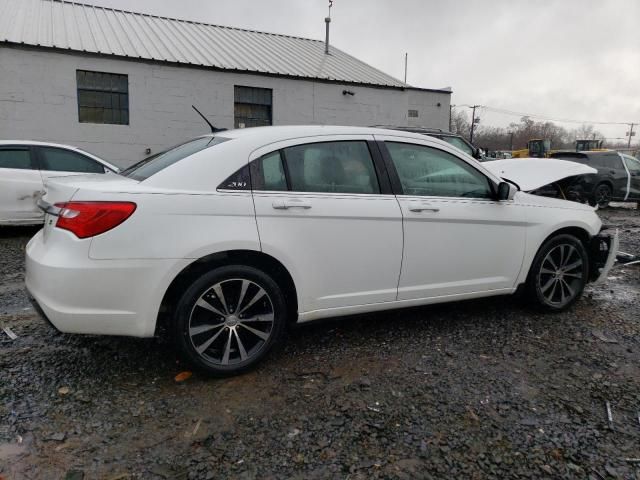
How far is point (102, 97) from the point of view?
1366 centimetres

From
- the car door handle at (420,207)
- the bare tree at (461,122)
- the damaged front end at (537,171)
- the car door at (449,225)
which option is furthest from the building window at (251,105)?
the bare tree at (461,122)

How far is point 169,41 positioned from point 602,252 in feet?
50.6

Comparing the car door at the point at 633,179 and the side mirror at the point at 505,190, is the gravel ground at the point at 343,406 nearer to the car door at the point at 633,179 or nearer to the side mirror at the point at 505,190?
the side mirror at the point at 505,190

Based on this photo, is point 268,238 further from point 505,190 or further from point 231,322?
point 505,190

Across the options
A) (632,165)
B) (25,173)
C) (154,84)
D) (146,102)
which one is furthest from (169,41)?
(632,165)

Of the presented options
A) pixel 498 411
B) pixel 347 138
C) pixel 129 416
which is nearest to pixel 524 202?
pixel 347 138

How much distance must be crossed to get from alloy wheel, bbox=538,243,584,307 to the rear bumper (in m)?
3.15

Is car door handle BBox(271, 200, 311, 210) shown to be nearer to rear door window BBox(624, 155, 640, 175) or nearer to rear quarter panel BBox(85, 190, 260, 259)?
rear quarter panel BBox(85, 190, 260, 259)

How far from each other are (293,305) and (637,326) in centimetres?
302

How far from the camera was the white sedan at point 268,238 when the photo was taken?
A: 263cm

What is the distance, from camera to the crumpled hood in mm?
4836

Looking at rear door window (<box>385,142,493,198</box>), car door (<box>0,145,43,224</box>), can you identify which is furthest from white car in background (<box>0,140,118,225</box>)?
rear door window (<box>385,142,493,198</box>)

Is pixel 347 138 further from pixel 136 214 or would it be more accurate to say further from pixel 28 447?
pixel 28 447

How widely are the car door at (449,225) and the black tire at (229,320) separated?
104 centimetres
